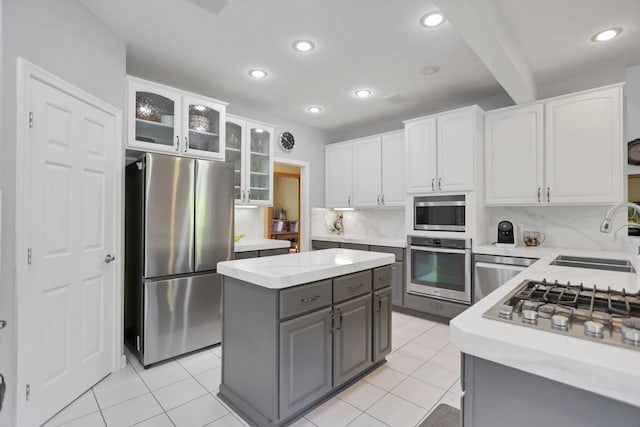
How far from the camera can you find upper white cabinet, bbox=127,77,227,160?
9.04 ft

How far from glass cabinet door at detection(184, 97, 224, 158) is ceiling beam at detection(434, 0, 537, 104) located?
2.37 m

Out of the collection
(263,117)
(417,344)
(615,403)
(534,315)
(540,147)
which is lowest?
(417,344)

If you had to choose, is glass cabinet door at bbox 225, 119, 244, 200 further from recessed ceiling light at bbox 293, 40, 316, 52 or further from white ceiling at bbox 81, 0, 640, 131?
recessed ceiling light at bbox 293, 40, 316, 52

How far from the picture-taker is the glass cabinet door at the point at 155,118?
2791mm

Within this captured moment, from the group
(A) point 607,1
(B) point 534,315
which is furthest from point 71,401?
(A) point 607,1

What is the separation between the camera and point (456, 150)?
3539 mm

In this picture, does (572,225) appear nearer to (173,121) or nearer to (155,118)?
(173,121)

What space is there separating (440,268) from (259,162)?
2591 millimetres

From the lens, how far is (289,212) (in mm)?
8227

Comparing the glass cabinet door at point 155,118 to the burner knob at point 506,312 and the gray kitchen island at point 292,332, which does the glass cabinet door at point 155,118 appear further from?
the burner knob at point 506,312

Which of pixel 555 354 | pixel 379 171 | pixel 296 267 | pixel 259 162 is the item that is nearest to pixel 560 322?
pixel 555 354

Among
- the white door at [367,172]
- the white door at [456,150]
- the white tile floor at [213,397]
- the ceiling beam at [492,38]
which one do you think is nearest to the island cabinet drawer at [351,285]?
the white tile floor at [213,397]

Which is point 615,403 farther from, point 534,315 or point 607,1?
point 607,1

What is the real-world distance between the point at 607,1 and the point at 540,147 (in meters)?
1.36
